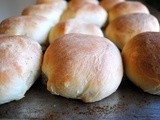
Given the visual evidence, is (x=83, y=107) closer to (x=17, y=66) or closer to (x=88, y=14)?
(x=17, y=66)

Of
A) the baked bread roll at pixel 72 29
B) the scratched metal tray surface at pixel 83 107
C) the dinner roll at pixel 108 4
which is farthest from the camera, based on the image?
the dinner roll at pixel 108 4

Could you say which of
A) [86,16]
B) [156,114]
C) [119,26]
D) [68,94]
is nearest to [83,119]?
[68,94]

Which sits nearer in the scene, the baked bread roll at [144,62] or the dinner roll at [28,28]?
the baked bread roll at [144,62]

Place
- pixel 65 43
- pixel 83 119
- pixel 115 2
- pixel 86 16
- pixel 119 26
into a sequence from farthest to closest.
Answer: pixel 115 2
pixel 86 16
pixel 119 26
pixel 65 43
pixel 83 119

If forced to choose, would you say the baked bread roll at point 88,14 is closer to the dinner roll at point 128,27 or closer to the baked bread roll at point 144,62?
the dinner roll at point 128,27

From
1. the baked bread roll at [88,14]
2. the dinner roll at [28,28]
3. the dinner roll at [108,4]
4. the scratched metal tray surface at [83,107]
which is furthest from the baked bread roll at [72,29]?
the dinner roll at [108,4]

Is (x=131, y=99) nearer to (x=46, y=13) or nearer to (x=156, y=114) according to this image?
(x=156, y=114)

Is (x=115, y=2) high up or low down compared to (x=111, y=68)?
down

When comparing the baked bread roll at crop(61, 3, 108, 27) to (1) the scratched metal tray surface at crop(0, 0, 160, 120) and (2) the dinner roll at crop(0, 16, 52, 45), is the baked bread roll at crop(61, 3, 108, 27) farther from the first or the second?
(1) the scratched metal tray surface at crop(0, 0, 160, 120)
